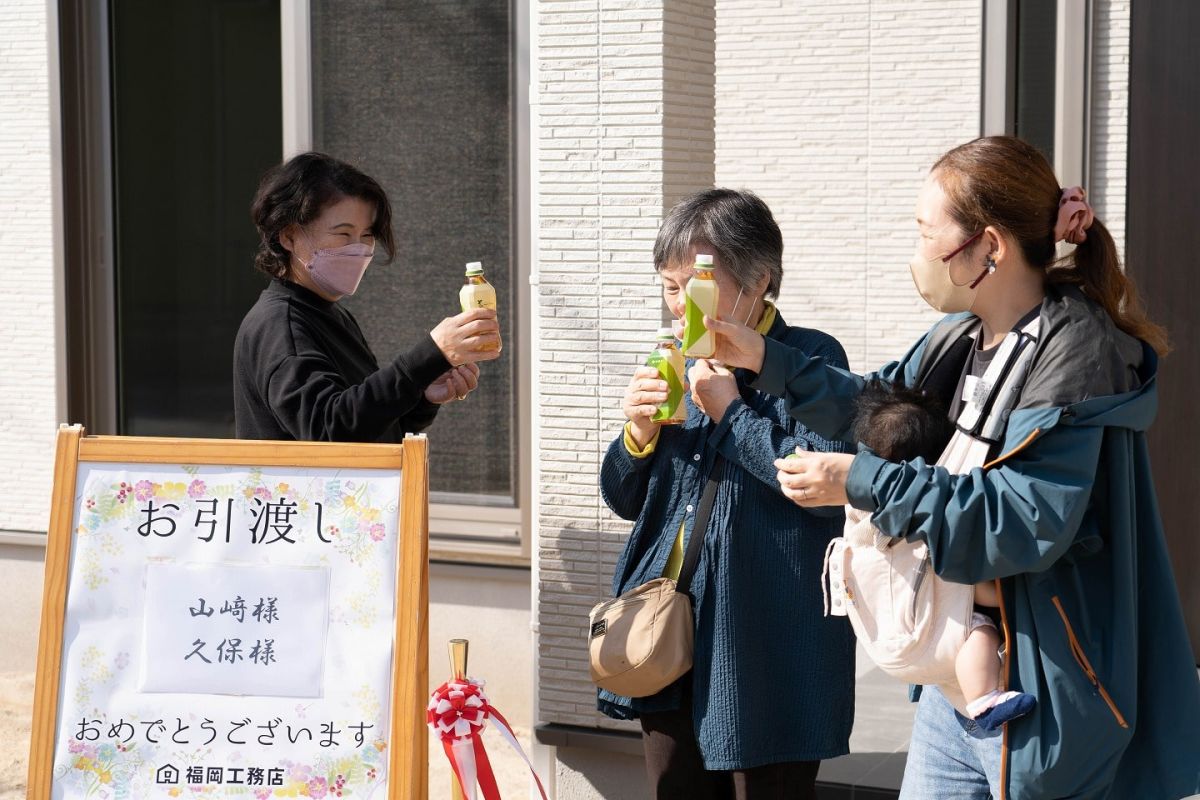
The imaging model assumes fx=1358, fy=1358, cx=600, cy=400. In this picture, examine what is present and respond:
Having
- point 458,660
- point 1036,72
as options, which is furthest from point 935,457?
point 1036,72

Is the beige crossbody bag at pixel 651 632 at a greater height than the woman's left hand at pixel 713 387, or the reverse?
the woman's left hand at pixel 713 387

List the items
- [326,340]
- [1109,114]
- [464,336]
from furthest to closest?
[1109,114] < [326,340] < [464,336]

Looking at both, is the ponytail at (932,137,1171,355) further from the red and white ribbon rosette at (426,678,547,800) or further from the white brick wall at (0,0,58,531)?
the white brick wall at (0,0,58,531)

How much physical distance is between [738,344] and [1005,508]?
2.04 feet

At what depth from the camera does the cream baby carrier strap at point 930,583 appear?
7.09ft

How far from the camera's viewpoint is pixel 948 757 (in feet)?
7.68

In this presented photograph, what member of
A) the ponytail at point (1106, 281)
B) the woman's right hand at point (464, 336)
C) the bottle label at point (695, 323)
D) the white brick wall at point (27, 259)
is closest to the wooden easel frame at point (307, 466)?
the woman's right hand at point (464, 336)

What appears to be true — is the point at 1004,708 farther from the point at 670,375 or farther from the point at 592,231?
the point at 592,231

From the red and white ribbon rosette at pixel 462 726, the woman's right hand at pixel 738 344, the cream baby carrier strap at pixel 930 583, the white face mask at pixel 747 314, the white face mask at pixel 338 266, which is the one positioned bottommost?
the red and white ribbon rosette at pixel 462 726

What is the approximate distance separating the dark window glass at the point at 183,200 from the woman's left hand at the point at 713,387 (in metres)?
3.77

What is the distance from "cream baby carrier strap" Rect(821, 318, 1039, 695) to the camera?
2.16m

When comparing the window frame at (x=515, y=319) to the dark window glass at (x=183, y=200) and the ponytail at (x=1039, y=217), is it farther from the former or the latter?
the ponytail at (x=1039, y=217)

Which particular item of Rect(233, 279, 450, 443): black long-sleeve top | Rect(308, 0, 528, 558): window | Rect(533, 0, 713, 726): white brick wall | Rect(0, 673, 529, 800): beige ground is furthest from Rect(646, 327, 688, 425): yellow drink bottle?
Rect(308, 0, 528, 558): window

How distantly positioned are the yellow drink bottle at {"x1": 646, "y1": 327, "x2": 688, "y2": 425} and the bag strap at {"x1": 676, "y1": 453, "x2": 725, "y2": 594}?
139 mm
